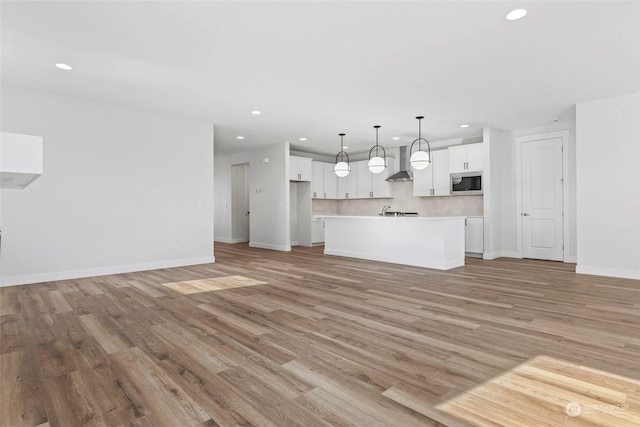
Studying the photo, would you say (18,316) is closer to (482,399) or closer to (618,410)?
(482,399)

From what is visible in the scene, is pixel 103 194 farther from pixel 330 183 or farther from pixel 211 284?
pixel 330 183

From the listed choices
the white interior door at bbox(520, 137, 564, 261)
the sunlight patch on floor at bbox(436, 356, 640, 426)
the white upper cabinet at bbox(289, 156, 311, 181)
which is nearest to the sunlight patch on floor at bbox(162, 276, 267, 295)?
the sunlight patch on floor at bbox(436, 356, 640, 426)

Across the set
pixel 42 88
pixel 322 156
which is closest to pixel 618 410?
pixel 42 88

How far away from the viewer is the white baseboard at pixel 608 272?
5.04 m

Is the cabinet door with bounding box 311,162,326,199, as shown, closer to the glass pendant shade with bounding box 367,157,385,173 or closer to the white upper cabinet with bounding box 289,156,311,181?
the white upper cabinet with bounding box 289,156,311,181

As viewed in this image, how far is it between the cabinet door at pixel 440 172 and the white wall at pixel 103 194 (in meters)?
5.12

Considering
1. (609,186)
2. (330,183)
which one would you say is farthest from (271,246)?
(609,186)

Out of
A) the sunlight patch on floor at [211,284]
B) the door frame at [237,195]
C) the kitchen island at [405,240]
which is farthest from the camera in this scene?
the door frame at [237,195]

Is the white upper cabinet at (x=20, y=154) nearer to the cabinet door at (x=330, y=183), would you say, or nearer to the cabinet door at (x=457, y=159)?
the cabinet door at (x=457, y=159)

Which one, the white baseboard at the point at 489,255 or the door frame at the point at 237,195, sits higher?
the door frame at the point at 237,195

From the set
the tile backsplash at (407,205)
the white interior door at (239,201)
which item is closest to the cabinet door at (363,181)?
the tile backsplash at (407,205)

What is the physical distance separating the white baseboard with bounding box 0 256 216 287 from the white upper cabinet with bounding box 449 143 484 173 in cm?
561

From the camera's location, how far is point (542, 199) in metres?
7.04

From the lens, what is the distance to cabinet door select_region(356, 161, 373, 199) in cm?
975
